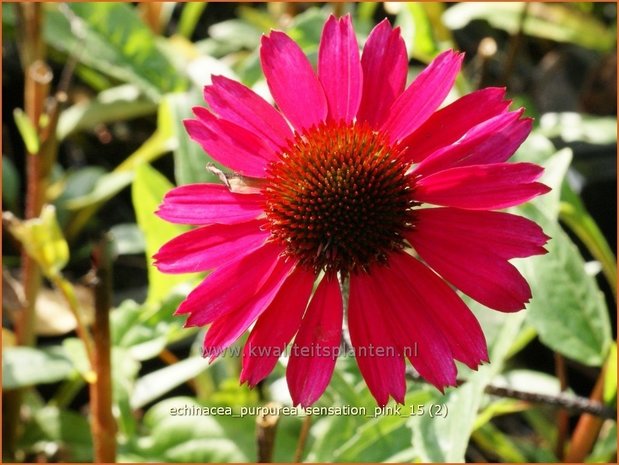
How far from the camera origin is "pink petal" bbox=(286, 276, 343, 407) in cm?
60

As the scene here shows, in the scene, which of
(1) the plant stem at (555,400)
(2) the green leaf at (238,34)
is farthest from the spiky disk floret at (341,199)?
(2) the green leaf at (238,34)

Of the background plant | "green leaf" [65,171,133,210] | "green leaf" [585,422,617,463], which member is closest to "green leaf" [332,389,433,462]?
the background plant

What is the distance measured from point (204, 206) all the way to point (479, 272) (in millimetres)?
217

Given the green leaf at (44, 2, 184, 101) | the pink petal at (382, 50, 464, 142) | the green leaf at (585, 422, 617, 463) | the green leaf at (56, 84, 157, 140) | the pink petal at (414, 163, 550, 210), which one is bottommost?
the green leaf at (585, 422, 617, 463)

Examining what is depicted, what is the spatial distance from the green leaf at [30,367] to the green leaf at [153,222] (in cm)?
13

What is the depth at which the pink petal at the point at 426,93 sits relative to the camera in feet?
1.98

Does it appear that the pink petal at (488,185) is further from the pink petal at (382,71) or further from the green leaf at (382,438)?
the green leaf at (382,438)

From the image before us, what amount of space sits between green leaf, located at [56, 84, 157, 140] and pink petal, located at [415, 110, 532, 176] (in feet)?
2.75

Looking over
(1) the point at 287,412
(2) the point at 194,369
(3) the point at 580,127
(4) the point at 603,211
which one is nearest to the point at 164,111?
(2) the point at 194,369

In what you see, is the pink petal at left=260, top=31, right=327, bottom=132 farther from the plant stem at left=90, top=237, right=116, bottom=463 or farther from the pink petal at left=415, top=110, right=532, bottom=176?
the plant stem at left=90, top=237, right=116, bottom=463

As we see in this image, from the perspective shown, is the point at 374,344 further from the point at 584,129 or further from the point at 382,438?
the point at 584,129

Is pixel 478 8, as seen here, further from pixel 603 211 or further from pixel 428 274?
pixel 428 274

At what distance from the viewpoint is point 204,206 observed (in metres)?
0.64

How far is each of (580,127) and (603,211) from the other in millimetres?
200
